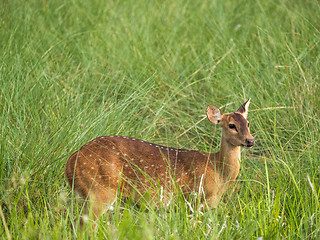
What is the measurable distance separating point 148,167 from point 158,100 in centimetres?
115

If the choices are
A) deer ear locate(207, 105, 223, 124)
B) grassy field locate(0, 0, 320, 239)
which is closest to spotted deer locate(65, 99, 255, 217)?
deer ear locate(207, 105, 223, 124)

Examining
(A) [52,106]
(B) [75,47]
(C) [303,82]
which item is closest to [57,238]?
(A) [52,106]

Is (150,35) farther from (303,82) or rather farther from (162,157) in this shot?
(162,157)

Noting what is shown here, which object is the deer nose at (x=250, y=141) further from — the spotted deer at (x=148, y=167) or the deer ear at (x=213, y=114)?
the deer ear at (x=213, y=114)

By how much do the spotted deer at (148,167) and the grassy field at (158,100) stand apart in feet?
0.48

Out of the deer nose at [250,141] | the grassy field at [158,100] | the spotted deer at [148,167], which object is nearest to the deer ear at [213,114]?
the spotted deer at [148,167]

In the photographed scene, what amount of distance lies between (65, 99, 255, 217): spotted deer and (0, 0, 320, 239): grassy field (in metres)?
0.15

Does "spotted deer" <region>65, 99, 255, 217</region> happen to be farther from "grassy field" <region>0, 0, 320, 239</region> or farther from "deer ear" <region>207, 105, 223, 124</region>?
"grassy field" <region>0, 0, 320, 239</region>

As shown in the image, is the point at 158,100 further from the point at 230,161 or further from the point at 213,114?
the point at 230,161

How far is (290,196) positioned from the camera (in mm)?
3689

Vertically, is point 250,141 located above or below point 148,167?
above

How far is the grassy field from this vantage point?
131 inches

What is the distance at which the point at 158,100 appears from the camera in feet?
16.4

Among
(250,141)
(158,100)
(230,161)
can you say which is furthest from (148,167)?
(158,100)
